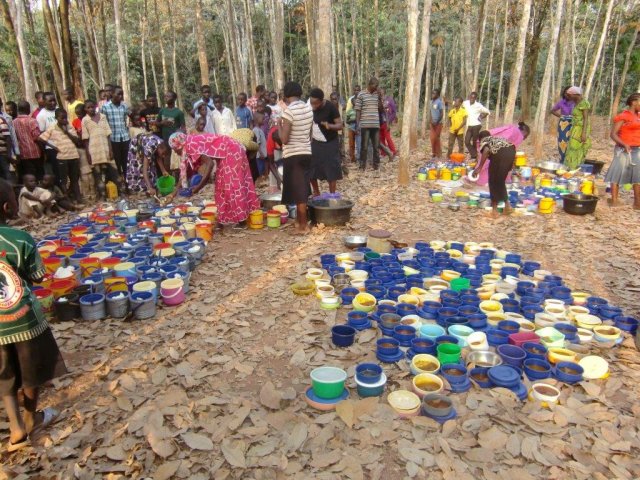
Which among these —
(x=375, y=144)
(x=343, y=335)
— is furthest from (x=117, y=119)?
(x=343, y=335)

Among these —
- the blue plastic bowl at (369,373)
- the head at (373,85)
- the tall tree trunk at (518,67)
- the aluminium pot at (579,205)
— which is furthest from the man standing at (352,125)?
the blue plastic bowl at (369,373)

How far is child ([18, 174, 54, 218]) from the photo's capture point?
693 cm

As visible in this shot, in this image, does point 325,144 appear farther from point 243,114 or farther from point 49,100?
point 49,100

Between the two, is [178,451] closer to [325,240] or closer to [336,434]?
[336,434]

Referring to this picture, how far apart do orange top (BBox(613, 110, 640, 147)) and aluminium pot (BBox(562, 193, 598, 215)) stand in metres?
0.96

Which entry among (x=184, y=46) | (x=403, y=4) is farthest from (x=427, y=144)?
(x=184, y=46)

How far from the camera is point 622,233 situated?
20.6ft

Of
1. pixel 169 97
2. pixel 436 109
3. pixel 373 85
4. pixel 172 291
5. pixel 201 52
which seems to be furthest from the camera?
pixel 201 52

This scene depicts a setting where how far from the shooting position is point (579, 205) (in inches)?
276

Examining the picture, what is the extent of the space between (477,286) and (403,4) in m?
19.6

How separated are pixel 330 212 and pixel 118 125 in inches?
171

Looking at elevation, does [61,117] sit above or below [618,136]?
above

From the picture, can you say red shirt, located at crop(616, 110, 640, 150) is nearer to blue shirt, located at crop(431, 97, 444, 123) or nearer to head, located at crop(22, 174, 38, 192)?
blue shirt, located at crop(431, 97, 444, 123)

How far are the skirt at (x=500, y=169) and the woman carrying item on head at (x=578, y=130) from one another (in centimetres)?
363
